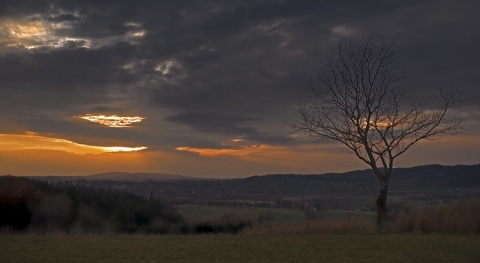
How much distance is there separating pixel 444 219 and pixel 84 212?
105 ft

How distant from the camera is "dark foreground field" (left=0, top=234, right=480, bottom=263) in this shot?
17234mm

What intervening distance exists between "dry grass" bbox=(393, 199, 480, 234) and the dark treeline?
991cm

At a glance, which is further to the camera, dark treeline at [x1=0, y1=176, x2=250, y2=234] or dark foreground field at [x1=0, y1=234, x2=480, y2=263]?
dark treeline at [x1=0, y1=176, x2=250, y2=234]

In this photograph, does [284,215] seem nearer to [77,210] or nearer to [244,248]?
[77,210]

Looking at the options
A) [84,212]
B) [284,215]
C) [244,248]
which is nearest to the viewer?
[244,248]

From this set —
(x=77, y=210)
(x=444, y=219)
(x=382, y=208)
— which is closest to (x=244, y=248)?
(x=382, y=208)

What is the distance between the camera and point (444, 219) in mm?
26578

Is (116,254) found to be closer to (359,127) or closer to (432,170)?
(359,127)

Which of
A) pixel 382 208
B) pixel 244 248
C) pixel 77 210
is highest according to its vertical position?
pixel 382 208

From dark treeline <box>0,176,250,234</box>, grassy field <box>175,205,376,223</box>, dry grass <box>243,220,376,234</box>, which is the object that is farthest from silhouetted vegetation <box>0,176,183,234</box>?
dry grass <box>243,220,376,234</box>

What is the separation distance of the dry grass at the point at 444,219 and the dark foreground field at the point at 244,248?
2.57m

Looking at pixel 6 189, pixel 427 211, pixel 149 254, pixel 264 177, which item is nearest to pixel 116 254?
pixel 149 254

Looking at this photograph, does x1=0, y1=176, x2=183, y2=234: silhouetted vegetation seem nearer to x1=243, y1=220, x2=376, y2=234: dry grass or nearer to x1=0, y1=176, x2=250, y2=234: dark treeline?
x1=0, y1=176, x2=250, y2=234: dark treeline

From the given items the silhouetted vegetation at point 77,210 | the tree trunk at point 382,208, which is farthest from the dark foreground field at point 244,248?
the silhouetted vegetation at point 77,210
